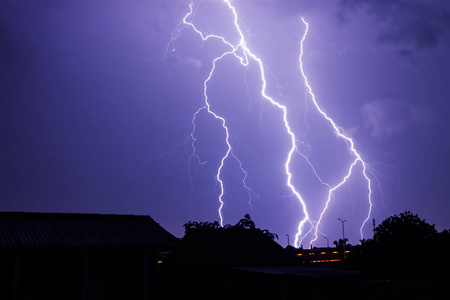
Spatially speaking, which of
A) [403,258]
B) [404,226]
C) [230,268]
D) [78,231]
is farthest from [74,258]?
[404,226]

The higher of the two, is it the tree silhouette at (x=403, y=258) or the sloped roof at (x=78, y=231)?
the sloped roof at (x=78, y=231)

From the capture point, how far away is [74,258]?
48.4 ft

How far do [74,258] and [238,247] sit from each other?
5723 mm

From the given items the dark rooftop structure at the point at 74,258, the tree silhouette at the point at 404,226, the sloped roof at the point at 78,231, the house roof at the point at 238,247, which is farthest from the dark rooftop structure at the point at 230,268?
the tree silhouette at the point at 404,226

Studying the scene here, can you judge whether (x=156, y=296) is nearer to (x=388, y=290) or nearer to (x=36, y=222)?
(x=36, y=222)

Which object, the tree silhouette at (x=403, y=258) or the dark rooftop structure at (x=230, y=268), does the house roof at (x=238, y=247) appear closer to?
the dark rooftop structure at (x=230, y=268)

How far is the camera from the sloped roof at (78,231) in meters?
13.8

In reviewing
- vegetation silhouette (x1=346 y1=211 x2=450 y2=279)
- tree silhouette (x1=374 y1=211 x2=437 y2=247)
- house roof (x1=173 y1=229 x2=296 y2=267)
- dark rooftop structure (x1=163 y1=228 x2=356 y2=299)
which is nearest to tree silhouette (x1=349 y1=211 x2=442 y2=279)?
vegetation silhouette (x1=346 y1=211 x2=450 y2=279)

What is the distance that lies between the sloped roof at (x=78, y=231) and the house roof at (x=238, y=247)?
1250mm

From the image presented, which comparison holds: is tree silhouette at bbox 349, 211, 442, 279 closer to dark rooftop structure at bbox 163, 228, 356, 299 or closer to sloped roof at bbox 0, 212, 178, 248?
dark rooftop structure at bbox 163, 228, 356, 299

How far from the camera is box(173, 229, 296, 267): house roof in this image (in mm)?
13070

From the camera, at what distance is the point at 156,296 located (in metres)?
15.0

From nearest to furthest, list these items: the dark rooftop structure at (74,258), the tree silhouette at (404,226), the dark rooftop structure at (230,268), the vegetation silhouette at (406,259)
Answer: the vegetation silhouette at (406,259)
the dark rooftop structure at (230,268)
the dark rooftop structure at (74,258)
the tree silhouette at (404,226)

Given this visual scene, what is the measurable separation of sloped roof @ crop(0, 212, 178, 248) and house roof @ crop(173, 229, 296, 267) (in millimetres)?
1250
